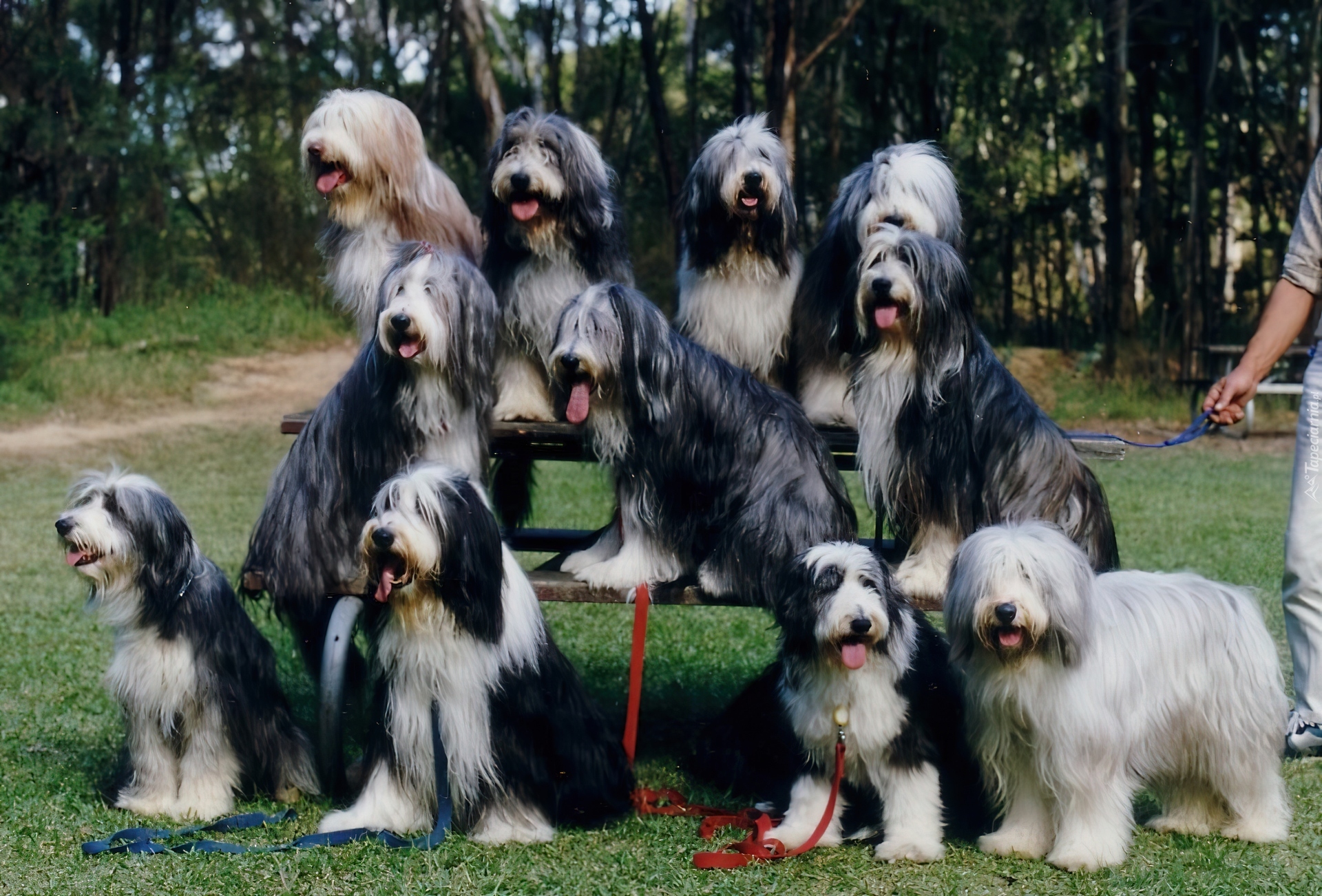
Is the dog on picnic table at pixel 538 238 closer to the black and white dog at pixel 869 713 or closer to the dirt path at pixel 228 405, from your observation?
the black and white dog at pixel 869 713

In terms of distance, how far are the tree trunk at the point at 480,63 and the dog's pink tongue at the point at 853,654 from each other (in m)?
10.8

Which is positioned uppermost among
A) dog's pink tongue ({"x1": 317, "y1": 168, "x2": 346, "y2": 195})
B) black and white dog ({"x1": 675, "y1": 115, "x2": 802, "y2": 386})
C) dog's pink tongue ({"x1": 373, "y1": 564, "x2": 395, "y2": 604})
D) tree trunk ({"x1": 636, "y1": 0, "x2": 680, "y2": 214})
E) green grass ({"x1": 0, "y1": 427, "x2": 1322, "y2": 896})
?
tree trunk ({"x1": 636, "y1": 0, "x2": 680, "y2": 214})

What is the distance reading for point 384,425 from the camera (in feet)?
13.5

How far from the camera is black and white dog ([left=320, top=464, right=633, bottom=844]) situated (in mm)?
3594

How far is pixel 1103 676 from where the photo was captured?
11.7 ft

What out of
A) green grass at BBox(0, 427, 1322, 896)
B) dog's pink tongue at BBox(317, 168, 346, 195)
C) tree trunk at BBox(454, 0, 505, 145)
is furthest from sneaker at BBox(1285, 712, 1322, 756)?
tree trunk at BBox(454, 0, 505, 145)

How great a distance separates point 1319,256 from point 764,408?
1.93 meters

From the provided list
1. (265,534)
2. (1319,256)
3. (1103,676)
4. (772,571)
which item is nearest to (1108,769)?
(1103,676)

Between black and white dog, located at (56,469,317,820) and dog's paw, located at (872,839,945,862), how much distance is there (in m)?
1.87

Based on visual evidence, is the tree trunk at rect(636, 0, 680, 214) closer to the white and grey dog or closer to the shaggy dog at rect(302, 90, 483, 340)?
Result: the shaggy dog at rect(302, 90, 483, 340)

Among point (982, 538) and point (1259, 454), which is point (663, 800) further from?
point (1259, 454)

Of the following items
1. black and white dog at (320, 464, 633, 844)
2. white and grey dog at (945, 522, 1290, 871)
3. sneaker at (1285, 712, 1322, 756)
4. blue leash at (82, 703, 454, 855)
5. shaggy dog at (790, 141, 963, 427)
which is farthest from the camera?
sneaker at (1285, 712, 1322, 756)

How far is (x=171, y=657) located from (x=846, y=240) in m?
2.40

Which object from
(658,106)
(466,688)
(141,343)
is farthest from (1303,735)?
(141,343)
